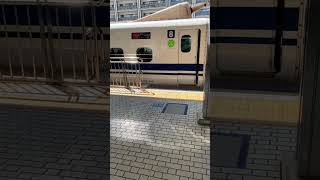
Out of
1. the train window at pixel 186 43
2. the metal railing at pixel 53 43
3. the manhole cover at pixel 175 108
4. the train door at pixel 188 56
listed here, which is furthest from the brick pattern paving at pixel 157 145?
the train window at pixel 186 43

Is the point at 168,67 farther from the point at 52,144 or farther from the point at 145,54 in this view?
the point at 52,144

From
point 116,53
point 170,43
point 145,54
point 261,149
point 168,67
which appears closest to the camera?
point 261,149

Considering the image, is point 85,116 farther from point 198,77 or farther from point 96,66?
point 198,77

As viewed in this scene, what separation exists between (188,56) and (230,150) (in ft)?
20.4

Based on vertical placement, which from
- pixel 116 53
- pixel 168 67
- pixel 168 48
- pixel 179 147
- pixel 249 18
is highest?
pixel 249 18

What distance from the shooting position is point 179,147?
13.7 ft

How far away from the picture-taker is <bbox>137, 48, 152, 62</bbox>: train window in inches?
408

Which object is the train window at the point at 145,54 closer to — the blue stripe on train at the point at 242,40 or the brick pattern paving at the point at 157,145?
the blue stripe on train at the point at 242,40

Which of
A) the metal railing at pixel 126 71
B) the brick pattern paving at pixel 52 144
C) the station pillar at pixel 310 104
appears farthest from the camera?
the metal railing at pixel 126 71

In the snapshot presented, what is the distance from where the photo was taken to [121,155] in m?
3.94

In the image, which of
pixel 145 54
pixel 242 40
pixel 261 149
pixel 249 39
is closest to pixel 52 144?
pixel 261 149

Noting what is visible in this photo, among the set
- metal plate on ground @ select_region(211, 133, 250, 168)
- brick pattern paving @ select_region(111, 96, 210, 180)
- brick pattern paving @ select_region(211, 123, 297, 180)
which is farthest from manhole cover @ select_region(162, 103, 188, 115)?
metal plate on ground @ select_region(211, 133, 250, 168)

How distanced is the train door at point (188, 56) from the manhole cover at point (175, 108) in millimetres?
3555

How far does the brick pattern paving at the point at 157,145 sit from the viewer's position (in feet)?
11.5
